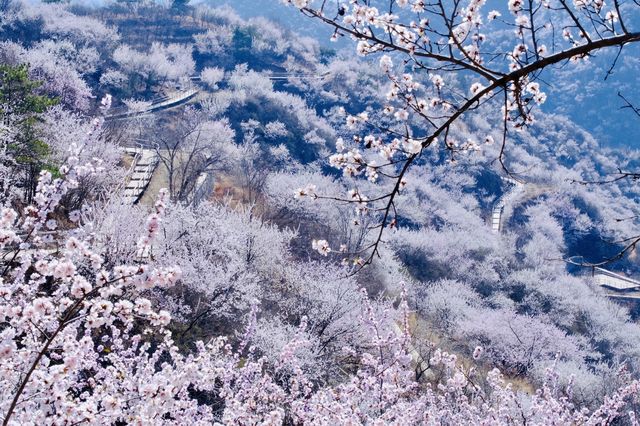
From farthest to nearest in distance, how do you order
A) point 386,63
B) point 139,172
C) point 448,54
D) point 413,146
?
1. point 139,172
2. point 386,63
3. point 448,54
4. point 413,146

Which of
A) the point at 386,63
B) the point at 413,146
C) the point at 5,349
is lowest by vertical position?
the point at 5,349

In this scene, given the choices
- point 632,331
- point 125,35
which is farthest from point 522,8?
point 125,35

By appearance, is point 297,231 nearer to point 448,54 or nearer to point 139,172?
point 139,172

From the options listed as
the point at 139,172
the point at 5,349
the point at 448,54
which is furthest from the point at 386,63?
the point at 139,172

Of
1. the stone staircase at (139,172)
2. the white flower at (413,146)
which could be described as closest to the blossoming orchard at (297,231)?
the white flower at (413,146)

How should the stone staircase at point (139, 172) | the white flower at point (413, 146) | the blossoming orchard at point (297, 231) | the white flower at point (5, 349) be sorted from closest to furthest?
1. the white flower at point (413, 146)
2. the white flower at point (5, 349)
3. the blossoming orchard at point (297, 231)
4. the stone staircase at point (139, 172)

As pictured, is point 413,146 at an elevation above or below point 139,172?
above

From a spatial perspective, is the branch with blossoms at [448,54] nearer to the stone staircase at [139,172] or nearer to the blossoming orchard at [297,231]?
the blossoming orchard at [297,231]

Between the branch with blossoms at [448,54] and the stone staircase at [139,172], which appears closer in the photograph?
the branch with blossoms at [448,54]

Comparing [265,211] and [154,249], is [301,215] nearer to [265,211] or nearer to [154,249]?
[265,211]

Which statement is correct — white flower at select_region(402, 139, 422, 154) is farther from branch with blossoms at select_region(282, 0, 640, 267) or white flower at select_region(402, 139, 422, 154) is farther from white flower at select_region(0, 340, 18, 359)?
white flower at select_region(0, 340, 18, 359)
